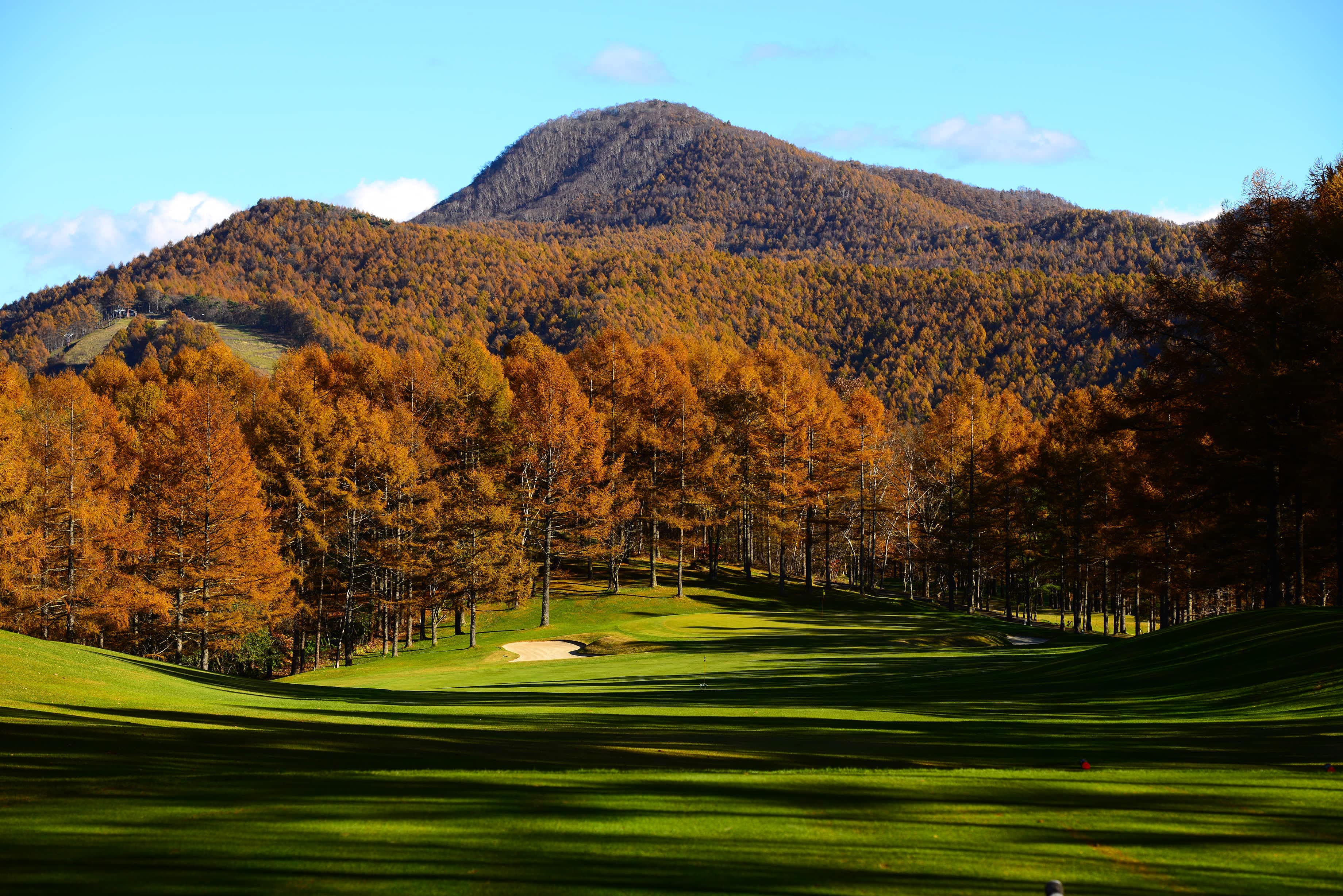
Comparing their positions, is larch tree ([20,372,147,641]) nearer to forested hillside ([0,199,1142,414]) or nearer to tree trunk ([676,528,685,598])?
tree trunk ([676,528,685,598])

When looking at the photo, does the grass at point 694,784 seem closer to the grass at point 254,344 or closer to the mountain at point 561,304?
the mountain at point 561,304

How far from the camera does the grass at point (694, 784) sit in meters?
7.14

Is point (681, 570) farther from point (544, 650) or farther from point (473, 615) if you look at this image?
point (544, 650)

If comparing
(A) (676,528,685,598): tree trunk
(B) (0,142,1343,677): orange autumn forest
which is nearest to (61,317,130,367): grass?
(B) (0,142,1343,677): orange autumn forest

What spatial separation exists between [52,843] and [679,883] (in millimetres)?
4732

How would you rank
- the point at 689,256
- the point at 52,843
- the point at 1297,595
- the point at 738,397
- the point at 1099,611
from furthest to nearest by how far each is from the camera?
the point at 689,256, the point at 1099,611, the point at 738,397, the point at 1297,595, the point at 52,843

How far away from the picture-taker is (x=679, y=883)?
675 centimetres

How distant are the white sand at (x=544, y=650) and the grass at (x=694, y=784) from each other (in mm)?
14815

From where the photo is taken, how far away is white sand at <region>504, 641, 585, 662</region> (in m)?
39.2

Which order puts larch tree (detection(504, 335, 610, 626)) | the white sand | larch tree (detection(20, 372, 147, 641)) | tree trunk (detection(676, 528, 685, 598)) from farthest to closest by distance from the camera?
tree trunk (detection(676, 528, 685, 598)) → larch tree (detection(504, 335, 610, 626)) → larch tree (detection(20, 372, 147, 641)) → the white sand

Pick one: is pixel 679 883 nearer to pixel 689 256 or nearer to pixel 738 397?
pixel 738 397

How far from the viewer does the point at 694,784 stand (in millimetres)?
10398

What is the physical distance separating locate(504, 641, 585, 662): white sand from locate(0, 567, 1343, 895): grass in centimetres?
1482

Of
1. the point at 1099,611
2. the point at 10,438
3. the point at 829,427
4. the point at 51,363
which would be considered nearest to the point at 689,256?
the point at 51,363
